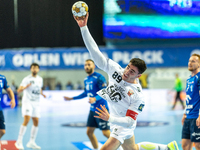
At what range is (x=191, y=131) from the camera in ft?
17.5

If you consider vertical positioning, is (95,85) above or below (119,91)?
below

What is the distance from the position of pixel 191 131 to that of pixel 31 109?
4.34m

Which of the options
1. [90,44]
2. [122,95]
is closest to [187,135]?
[122,95]

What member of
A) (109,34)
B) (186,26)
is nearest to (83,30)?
(109,34)

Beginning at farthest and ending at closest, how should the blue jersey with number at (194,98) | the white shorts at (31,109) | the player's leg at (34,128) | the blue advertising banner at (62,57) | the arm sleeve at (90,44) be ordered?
the blue advertising banner at (62,57)
the white shorts at (31,109)
the player's leg at (34,128)
the blue jersey with number at (194,98)
the arm sleeve at (90,44)

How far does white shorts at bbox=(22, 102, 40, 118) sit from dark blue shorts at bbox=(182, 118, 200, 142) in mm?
4099

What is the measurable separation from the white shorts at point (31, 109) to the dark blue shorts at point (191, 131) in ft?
13.4

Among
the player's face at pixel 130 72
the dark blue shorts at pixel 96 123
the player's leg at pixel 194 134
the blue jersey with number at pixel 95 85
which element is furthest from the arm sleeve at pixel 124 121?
the blue jersey with number at pixel 95 85

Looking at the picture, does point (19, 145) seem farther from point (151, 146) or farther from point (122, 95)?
point (122, 95)

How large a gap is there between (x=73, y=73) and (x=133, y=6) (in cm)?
805

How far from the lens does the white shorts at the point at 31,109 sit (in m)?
8.02

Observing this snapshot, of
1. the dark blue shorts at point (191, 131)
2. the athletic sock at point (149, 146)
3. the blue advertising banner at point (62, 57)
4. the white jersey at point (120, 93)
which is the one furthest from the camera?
the blue advertising banner at point (62, 57)

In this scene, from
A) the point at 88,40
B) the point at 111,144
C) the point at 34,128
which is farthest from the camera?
the point at 34,128

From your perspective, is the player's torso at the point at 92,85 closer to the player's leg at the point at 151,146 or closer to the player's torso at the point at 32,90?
the player's torso at the point at 32,90
